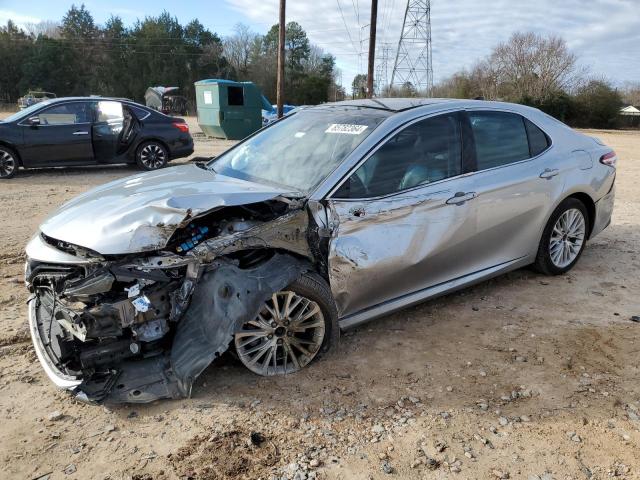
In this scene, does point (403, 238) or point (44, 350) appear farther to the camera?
point (403, 238)

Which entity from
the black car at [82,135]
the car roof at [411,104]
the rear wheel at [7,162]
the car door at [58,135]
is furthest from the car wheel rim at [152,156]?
the car roof at [411,104]

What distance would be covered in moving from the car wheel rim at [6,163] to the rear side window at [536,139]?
9748 mm

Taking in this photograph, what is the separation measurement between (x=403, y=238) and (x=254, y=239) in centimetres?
107

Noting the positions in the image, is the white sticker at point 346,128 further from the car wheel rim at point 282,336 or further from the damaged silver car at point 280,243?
the car wheel rim at point 282,336

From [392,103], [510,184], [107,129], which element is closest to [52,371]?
[392,103]

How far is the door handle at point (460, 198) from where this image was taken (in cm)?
374

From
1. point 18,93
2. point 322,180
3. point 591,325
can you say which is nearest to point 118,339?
point 322,180

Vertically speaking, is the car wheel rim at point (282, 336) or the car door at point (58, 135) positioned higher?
the car door at point (58, 135)

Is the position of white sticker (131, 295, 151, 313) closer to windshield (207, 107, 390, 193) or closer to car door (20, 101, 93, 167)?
windshield (207, 107, 390, 193)

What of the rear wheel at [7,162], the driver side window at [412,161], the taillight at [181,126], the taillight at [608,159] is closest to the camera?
the driver side window at [412,161]

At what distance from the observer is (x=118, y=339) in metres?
2.94

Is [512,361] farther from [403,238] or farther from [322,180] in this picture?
[322,180]

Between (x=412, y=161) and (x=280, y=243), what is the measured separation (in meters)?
1.23

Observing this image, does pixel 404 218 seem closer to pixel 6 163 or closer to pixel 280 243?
pixel 280 243
